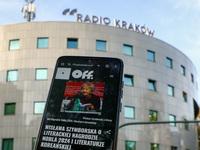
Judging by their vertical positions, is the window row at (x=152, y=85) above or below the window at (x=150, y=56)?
below

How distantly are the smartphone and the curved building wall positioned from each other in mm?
27472

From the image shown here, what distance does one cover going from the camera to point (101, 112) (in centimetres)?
474

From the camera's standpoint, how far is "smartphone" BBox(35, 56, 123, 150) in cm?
450

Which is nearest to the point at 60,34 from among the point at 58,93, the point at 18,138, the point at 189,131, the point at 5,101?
the point at 5,101

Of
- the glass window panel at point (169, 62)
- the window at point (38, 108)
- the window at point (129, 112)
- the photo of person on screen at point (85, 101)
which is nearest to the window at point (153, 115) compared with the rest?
the window at point (129, 112)

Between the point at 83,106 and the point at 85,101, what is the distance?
9 centimetres

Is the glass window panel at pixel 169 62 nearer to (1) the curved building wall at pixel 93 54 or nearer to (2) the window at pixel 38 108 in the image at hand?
(1) the curved building wall at pixel 93 54

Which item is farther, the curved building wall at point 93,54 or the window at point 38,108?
the curved building wall at point 93,54

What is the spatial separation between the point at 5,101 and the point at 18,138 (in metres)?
4.04

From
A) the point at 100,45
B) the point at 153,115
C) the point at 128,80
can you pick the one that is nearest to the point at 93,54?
the point at 100,45

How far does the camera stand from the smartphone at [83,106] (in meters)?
4.50

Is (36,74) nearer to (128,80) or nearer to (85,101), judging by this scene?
(128,80)

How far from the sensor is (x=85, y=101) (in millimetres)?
4918

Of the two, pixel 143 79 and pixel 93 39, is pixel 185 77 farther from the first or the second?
pixel 93 39
